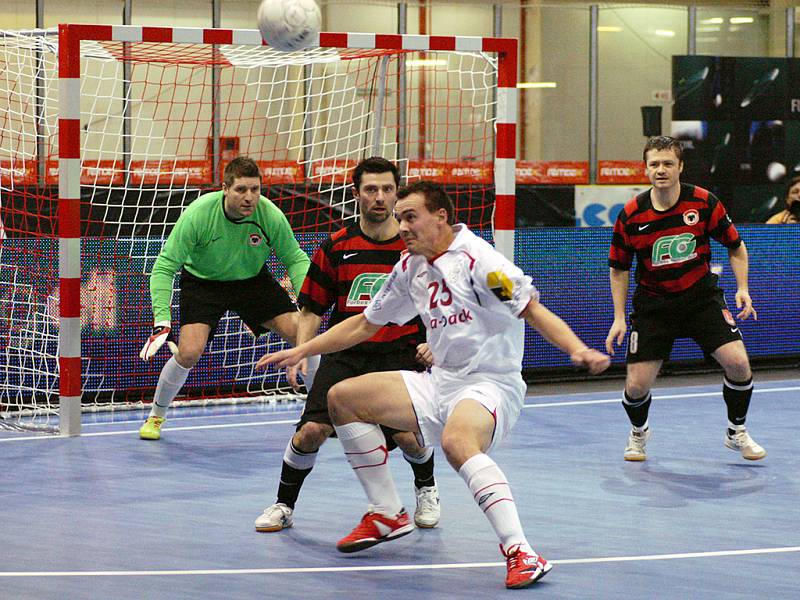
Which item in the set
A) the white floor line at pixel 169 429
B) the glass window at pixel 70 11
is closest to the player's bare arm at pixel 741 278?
the white floor line at pixel 169 429

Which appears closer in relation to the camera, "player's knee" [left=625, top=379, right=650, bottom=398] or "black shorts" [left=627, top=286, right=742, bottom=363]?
"black shorts" [left=627, top=286, right=742, bottom=363]

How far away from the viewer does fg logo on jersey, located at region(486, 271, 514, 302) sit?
17.1ft

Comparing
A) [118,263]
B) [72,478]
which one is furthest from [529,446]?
[118,263]

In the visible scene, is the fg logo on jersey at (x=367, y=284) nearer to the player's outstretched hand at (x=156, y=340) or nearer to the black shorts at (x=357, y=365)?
the black shorts at (x=357, y=365)

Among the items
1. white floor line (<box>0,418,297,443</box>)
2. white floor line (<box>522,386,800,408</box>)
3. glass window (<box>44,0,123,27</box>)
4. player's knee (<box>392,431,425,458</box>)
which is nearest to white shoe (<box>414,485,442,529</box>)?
player's knee (<box>392,431,425,458</box>)

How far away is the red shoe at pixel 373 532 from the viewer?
5.65 meters

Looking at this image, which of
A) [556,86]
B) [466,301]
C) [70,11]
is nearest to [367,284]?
[466,301]

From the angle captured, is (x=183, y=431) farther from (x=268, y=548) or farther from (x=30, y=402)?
(x=268, y=548)

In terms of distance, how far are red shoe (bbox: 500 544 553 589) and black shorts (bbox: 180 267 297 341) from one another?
3.55 meters

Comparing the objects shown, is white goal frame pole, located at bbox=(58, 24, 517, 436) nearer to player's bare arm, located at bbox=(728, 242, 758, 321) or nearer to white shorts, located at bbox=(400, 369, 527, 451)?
player's bare arm, located at bbox=(728, 242, 758, 321)

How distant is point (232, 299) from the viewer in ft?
27.1

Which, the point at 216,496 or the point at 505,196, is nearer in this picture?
the point at 216,496

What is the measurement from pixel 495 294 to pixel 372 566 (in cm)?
123

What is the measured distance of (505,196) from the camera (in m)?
8.92
